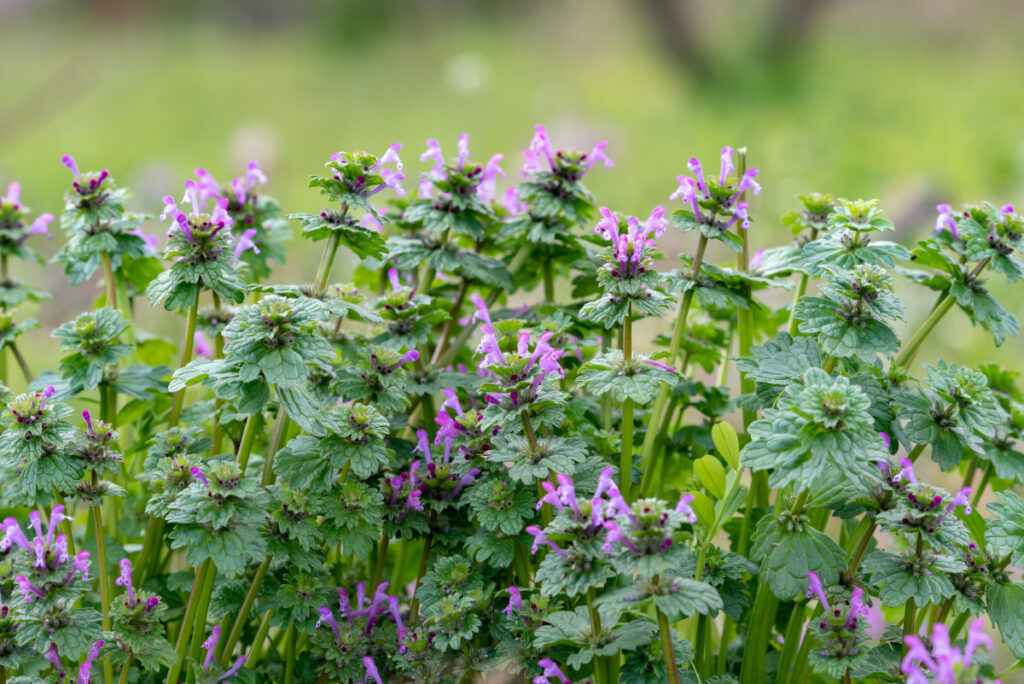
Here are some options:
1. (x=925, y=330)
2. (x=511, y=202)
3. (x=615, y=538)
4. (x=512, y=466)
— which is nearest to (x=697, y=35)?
(x=511, y=202)

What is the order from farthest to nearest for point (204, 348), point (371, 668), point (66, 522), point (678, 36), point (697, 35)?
point (697, 35), point (678, 36), point (204, 348), point (66, 522), point (371, 668)

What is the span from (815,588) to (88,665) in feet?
3.67

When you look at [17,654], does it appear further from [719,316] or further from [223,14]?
[223,14]

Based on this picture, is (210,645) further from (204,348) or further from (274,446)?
(204,348)

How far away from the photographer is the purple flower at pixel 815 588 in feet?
4.80

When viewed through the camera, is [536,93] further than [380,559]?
Yes

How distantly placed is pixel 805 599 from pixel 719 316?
69cm

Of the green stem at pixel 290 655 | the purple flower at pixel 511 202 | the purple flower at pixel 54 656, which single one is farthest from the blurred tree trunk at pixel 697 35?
the purple flower at pixel 54 656

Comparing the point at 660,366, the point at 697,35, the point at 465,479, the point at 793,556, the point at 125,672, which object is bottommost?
the point at 125,672

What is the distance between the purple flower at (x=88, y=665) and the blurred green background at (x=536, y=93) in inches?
106

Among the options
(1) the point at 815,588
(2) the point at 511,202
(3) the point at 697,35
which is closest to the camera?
(1) the point at 815,588

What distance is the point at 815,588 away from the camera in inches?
57.9

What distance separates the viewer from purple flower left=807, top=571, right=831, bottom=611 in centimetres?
146

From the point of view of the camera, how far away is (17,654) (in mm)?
1562
